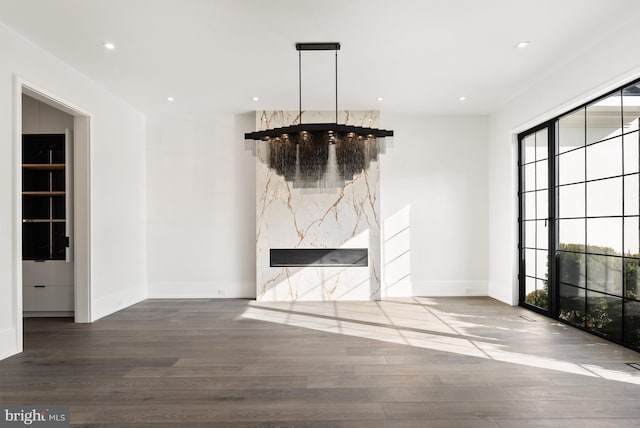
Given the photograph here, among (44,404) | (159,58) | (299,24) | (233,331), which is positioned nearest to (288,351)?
(233,331)

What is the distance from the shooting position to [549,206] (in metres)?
4.60

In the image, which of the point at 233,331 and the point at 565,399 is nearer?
the point at 565,399

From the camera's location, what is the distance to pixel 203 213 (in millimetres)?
5980

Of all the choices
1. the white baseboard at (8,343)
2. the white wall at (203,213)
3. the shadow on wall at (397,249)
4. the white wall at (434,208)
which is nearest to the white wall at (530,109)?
the white wall at (434,208)

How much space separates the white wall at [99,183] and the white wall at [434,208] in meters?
3.84

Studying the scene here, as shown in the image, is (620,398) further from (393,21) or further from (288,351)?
(393,21)

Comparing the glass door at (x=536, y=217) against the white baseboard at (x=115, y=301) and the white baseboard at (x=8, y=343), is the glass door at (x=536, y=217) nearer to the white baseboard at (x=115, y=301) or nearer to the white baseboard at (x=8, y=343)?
the white baseboard at (x=115, y=301)

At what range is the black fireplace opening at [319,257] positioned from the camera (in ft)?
18.8

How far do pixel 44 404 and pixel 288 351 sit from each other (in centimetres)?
178

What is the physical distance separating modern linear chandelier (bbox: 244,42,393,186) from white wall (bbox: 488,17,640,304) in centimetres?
202

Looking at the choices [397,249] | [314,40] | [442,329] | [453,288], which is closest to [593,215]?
[442,329]

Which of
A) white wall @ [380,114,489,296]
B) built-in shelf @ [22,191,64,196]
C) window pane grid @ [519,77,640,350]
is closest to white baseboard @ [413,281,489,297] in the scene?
white wall @ [380,114,489,296]

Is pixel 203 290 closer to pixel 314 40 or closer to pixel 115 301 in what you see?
pixel 115 301

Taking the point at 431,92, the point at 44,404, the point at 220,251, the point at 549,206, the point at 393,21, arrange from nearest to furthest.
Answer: the point at 44,404 → the point at 393,21 → the point at 549,206 → the point at 431,92 → the point at 220,251
